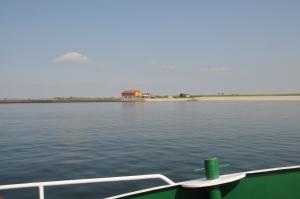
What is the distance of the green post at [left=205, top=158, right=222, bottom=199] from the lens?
15.0ft

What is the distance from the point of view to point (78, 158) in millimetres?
26062

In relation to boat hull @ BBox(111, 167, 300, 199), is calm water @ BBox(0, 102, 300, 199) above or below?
below

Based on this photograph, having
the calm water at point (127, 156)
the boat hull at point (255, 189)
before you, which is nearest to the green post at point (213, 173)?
the boat hull at point (255, 189)

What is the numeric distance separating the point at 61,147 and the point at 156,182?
17068mm

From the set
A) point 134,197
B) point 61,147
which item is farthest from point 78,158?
point 134,197

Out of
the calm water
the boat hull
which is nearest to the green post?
the boat hull

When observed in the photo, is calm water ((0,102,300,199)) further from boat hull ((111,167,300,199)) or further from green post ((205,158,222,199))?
green post ((205,158,222,199))

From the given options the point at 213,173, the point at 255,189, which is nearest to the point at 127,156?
the point at 255,189

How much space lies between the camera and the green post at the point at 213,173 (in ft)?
15.0

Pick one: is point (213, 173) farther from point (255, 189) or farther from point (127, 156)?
point (127, 156)

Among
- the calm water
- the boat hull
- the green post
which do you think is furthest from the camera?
the calm water

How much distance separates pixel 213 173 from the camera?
181 inches

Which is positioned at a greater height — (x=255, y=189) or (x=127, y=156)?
(x=255, y=189)

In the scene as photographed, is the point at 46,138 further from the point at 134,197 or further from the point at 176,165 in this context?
the point at 134,197
